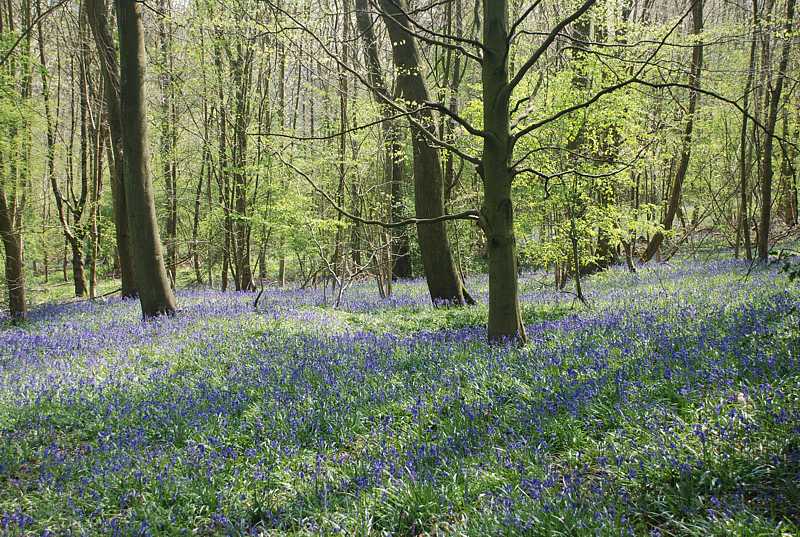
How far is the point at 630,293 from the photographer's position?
9.27m

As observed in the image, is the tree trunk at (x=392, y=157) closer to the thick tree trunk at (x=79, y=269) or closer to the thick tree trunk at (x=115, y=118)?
the thick tree trunk at (x=115, y=118)

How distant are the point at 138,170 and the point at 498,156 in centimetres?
758

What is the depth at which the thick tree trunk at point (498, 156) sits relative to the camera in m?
5.68

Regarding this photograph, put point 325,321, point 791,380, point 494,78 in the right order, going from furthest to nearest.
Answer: point 325,321 < point 494,78 < point 791,380

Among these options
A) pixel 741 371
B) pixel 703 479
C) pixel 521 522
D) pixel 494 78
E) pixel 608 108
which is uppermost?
pixel 608 108

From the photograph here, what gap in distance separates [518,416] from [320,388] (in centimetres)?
216

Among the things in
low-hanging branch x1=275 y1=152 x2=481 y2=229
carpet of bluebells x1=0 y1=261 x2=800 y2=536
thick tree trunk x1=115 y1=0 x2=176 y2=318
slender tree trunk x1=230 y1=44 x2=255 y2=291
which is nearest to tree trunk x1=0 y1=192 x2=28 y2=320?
thick tree trunk x1=115 y1=0 x2=176 y2=318

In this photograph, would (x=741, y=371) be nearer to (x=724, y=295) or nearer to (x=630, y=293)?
(x=724, y=295)

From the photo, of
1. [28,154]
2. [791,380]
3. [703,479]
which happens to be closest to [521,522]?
[703,479]

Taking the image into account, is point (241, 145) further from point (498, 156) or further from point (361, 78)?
point (361, 78)

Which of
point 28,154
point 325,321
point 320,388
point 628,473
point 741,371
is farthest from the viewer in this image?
point 28,154

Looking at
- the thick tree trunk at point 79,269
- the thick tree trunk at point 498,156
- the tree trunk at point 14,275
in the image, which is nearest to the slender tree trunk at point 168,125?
the thick tree trunk at point 79,269

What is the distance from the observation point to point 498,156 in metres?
5.70

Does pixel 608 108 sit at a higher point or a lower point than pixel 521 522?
higher
